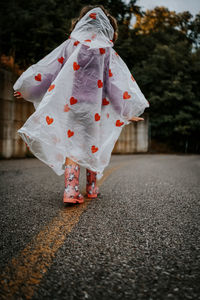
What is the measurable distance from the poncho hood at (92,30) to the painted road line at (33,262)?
157 cm

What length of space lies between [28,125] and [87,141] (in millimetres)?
559

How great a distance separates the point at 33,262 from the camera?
1.12 metres

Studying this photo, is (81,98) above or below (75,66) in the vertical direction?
below

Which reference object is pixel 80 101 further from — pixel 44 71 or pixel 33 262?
pixel 33 262

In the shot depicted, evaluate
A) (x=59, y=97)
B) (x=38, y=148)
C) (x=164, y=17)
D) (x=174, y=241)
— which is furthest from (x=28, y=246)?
(x=164, y=17)

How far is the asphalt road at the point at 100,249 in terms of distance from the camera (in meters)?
0.93

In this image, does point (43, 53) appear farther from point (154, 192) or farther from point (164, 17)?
point (164, 17)

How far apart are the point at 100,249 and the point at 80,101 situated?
1.39 meters

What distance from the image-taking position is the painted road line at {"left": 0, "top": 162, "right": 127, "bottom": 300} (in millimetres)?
918

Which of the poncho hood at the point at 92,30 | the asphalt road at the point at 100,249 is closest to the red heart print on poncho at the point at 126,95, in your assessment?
the poncho hood at the point at 92,30

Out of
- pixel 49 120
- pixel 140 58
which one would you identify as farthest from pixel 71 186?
pixel 140 58

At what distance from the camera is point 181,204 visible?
87.9 inches

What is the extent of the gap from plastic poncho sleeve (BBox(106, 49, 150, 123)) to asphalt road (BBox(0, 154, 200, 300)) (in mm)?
917

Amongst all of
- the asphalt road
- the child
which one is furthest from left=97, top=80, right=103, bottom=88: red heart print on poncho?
the asphalt road
